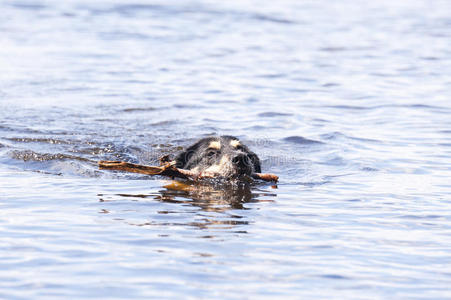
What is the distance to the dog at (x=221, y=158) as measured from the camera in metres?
9.16

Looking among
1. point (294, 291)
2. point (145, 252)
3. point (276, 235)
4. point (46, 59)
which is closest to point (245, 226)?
point (276, 235)

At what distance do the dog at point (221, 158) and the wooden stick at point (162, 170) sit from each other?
0.07 metres

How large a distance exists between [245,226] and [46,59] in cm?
1502

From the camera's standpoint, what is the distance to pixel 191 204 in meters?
8.26

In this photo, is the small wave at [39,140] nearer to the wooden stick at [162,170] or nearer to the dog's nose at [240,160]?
the wooden stick at [162,170]

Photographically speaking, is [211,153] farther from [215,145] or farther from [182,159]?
[182,159]

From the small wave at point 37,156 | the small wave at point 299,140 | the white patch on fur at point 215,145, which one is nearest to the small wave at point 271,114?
the small wave at point 299,140

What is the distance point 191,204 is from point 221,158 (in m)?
1.20

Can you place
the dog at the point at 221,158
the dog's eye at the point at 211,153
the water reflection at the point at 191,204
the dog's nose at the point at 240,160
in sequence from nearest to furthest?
the water reflection at the point at 191,204 < the dog's nose at the point at 240,160 < the dog at the point at 221,158 < the dog's eye at the point at 211,153

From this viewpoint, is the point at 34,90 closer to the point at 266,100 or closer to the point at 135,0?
the point at 266,100

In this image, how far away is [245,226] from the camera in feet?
23.8

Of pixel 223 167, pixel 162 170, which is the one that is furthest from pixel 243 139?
pixel 162 170

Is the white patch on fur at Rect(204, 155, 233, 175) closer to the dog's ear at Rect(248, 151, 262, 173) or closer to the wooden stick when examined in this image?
the wooden stick

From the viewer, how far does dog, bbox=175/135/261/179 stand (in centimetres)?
916
